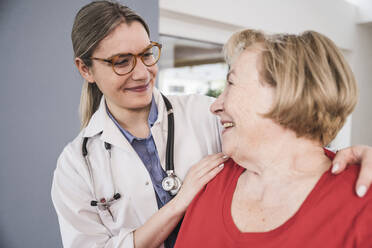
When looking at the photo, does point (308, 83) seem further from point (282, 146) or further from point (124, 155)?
point (124, 155)

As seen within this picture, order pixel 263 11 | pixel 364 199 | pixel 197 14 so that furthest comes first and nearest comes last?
pixel 263 11
pixel 197 14
pixel 364 199

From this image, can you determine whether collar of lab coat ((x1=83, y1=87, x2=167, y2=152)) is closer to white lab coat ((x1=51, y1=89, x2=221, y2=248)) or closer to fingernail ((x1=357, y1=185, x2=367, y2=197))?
white lab coat ((x1=51, y1=89, x2=221, y2=248))

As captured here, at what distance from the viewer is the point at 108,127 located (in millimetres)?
1315

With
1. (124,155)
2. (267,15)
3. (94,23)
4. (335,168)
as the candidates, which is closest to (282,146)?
(335,168)

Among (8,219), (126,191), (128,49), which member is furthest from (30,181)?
(128,49)

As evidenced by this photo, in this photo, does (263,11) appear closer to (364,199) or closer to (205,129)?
(205,129)

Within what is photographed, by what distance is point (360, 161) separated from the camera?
2.92ft

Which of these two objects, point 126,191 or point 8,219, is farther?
point 8,219

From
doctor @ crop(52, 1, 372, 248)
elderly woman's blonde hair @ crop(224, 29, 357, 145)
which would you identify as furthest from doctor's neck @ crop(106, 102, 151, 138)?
elderly woman's blonde hair @ crop(224, 29, 357, 145)

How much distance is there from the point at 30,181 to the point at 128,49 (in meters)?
1.08

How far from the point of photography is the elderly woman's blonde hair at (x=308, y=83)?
924 millimetres

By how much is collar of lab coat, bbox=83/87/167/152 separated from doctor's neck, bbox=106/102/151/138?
50mm

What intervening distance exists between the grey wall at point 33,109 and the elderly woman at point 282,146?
1118mm

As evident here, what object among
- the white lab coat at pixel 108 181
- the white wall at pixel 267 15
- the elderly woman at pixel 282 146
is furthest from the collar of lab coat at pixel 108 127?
the white wall at pixel 267 15
